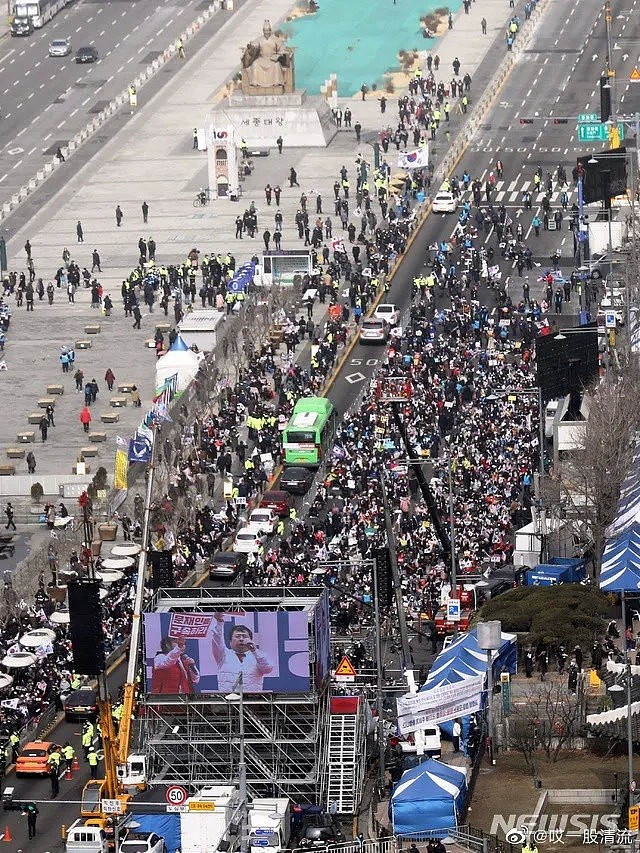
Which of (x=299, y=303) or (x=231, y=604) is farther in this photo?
(x=299, y=303)

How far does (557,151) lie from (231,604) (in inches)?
3736

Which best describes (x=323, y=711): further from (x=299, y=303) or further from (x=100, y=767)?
(x=299, y=303)

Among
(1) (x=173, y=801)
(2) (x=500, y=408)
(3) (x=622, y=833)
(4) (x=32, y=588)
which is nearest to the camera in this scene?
(3) (x=622, y=833)

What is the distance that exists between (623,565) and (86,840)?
18.3 meters

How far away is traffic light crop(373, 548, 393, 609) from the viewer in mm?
107125

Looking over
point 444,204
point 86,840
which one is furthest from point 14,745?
point 444,204

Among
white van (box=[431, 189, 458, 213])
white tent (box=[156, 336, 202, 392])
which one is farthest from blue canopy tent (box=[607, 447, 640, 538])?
white van (box=[431, 189, 458, 213])

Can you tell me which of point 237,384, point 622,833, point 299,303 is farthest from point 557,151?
point 622,833

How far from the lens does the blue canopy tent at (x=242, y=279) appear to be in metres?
170

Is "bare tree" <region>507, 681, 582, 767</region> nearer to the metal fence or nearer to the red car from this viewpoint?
the metal fence

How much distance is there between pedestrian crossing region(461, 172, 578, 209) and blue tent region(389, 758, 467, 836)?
9050cm

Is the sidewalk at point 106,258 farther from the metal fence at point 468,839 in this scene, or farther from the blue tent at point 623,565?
the metal fence at point 468,839

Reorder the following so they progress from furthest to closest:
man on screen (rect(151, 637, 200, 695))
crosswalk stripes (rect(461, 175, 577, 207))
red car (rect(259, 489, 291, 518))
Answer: crosswalk stripes (rect(461, 175, 577, 207)), red car (rect(259, 489, 291, 518)), man on screen (rect(151, 637, 200, 695))

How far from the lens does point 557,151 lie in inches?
7776
